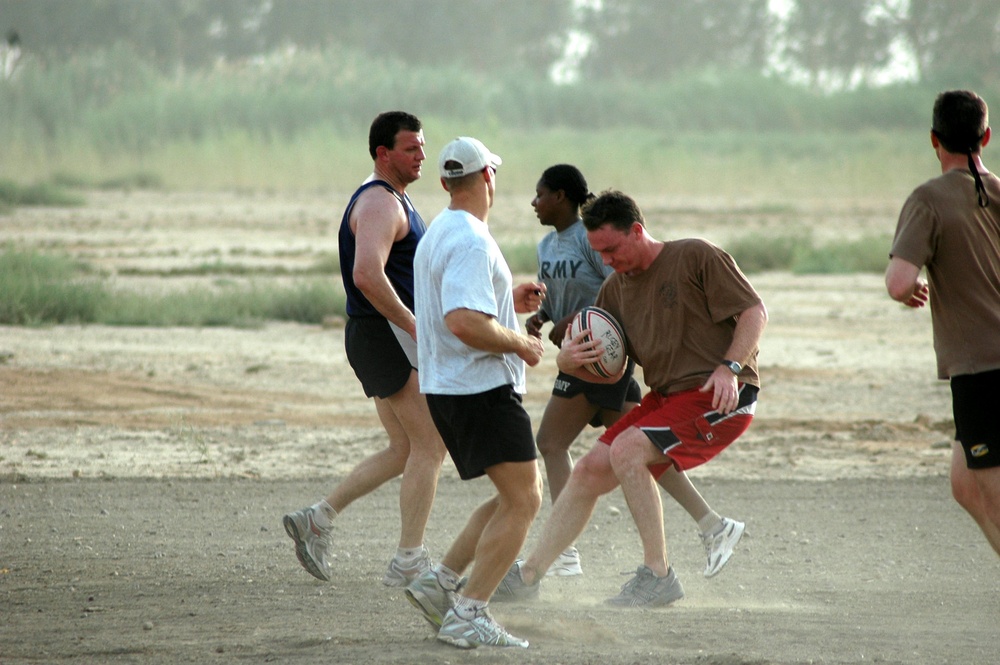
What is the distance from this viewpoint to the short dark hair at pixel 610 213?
6055 mm

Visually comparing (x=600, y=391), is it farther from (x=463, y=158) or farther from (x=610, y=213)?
(x=463, y=158)

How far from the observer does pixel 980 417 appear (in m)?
5.49

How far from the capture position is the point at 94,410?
40.1 ft

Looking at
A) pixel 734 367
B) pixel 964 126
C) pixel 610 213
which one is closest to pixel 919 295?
pixel 964 126

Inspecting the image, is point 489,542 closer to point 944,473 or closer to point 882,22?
point 944,473

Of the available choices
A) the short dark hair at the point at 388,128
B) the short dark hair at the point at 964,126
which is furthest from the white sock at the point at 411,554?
the short dark hair at the point at 964,126

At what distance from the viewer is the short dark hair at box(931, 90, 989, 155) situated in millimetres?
5484

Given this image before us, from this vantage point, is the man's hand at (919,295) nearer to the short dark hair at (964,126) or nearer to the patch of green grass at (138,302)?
A: the short dark hair at (964,126)

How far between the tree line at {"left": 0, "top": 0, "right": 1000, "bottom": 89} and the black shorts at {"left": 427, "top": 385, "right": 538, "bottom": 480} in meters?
53.9

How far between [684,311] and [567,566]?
5.43 feet

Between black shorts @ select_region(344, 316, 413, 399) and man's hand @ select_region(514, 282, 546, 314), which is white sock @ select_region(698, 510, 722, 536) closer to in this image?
man's hand @ select_region(514, 282, 546, 314)

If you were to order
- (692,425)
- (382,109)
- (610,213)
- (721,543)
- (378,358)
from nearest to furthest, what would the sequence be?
(610,213)
(692,425)
(378,358)
(721,543)
(382,109)

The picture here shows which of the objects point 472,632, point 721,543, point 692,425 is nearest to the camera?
point 472,632

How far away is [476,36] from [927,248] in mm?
66360
